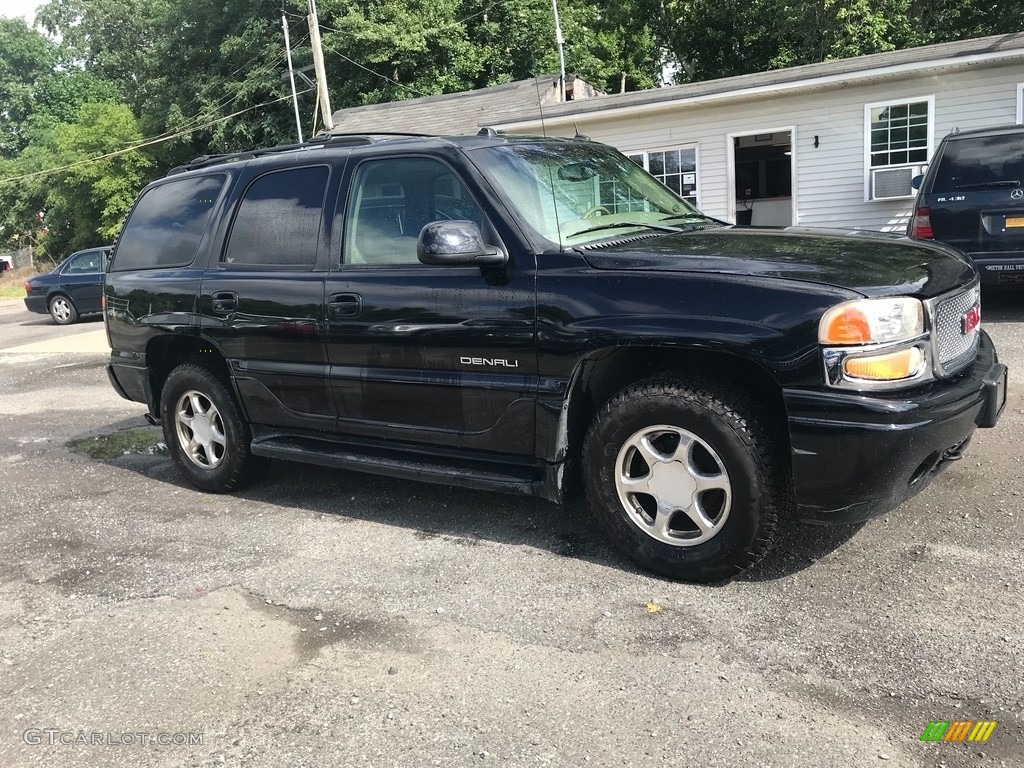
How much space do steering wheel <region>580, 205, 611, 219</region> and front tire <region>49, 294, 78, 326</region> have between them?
16697mm

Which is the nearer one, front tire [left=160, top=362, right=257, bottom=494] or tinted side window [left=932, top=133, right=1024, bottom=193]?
front tire [left=160, top=362, right=257, bottom=494]

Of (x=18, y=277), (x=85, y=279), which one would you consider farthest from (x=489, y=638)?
(x=18, y=277)

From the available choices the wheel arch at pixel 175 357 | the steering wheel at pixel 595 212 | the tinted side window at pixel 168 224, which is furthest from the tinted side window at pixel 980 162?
the wheel arch at pixel 175 357

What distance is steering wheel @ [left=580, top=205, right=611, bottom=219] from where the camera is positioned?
4.03 metres

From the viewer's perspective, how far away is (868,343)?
3.05 m

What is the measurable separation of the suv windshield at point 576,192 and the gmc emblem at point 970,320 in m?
1.39

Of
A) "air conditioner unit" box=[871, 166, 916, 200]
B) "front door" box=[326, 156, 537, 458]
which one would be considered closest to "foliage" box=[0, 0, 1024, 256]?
"air conditioner unit" box=[871, 166, 916, 200]

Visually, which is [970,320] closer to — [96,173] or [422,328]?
[422,328]

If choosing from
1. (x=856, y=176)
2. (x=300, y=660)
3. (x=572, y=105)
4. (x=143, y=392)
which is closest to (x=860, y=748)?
(x=300, y=660)

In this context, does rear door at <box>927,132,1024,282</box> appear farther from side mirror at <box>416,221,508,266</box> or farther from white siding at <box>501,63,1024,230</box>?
side mirror at <box>416,221,508,266</box>

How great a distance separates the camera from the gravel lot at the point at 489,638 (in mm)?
2619

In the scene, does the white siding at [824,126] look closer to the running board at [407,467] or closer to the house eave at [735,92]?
the house eave at [735,92]

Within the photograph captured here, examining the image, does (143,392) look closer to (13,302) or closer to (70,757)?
(70,757)
